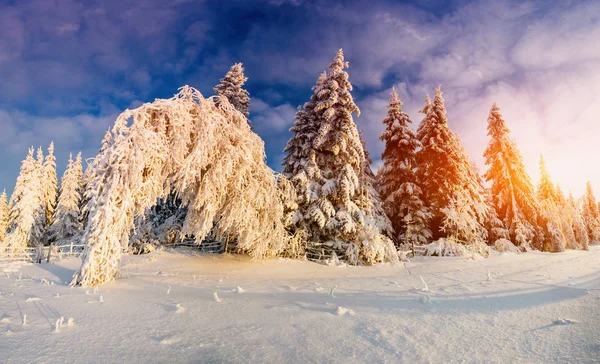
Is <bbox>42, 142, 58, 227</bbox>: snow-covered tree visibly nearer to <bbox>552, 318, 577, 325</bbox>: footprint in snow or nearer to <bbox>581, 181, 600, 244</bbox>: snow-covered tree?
<bbox>552, 318, 577, 325</bbox>: footprint in snow

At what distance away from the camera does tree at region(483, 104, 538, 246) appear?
965 inches

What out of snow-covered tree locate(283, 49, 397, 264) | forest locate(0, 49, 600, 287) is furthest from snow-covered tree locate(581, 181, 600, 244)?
snow-covered tree locate(283, 49, 397, 264)

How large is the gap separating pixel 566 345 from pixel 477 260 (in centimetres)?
1326

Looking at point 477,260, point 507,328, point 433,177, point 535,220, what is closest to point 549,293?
point 507,328

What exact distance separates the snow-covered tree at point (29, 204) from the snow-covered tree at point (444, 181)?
36878mm

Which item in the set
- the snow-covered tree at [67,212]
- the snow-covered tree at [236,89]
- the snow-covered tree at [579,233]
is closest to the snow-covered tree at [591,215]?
the snow-covered tree at [579,233]

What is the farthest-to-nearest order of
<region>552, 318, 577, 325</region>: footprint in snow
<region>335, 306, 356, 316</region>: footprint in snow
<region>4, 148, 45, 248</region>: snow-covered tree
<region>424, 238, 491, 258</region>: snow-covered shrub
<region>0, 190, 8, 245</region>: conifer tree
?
<region>0, 190, 8, 245</region>: conifer tree, <region>4, 148, 45, 248</region>: snow-covered tree, <region>424, 238, 491, 258</region>: snow-covered shrub, <region>335, 306, 356, 316</region>: footprint in snow, <region>552, 318, 577, 325</region>: footprint in snow

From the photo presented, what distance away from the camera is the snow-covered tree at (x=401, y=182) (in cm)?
1989

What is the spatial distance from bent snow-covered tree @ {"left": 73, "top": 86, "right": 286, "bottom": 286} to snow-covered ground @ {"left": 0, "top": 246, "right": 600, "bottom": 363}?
1.82 meters

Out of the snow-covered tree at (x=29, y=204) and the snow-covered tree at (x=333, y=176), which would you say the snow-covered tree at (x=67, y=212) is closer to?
the snow-covered tree at (x=29, y=204)

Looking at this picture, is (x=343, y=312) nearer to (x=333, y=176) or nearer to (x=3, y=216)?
(x=333, y=176)

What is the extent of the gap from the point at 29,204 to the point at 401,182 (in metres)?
35.5

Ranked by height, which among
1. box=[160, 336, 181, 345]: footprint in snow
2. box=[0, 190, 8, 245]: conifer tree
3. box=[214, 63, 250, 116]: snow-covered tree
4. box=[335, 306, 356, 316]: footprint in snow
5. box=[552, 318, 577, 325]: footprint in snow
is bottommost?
box=[160, 336, 181, 345]: footprint in snow

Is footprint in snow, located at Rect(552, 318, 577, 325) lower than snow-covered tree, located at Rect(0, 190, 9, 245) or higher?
lower
